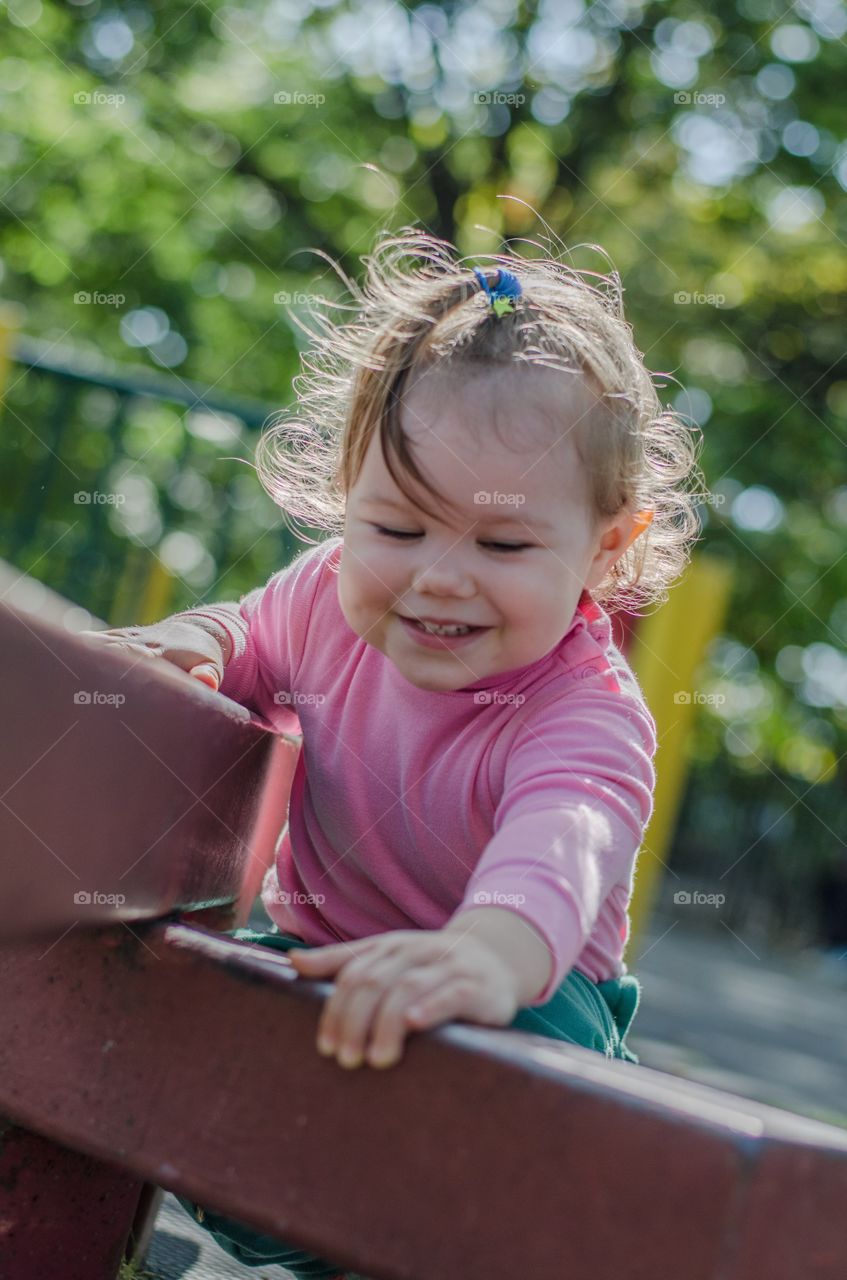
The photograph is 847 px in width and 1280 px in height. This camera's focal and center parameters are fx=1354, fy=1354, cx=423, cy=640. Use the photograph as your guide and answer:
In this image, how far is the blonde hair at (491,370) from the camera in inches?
59.9

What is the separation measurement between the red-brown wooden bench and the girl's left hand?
2 cm

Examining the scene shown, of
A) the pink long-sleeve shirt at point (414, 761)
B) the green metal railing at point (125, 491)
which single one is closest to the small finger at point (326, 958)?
the pink long-sleeve shirt at point (414, 761)

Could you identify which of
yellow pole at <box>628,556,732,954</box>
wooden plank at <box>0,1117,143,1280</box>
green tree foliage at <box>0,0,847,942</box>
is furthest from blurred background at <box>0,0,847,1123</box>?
wooden plank at <box>0,1117,143,1280</box>

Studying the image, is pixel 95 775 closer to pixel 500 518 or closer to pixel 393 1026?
pixel 393 1026

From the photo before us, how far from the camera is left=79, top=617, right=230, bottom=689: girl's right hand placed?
5.14 ft

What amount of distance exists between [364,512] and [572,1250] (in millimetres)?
854

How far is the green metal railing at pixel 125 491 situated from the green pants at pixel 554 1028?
127 inches

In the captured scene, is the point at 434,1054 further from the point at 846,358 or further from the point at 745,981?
the point at 846,358

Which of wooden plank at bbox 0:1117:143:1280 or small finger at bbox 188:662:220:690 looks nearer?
wooden plank at bbox 0:1117:143:1280

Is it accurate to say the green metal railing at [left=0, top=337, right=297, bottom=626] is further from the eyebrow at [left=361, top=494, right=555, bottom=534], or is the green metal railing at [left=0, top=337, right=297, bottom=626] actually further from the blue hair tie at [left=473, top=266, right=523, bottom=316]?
the eyebrow at [left=361, top=494, right=555, bottom=534]

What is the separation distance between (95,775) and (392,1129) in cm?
33

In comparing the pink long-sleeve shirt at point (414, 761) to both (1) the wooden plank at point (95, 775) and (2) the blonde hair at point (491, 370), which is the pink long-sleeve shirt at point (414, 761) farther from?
(1) the wooden plank at point (95, 775)

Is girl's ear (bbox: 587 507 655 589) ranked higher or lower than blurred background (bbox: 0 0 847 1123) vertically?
higher

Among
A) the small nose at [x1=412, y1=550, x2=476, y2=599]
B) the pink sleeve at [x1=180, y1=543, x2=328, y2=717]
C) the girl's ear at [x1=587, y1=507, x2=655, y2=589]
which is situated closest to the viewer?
the small nose at [x1=412, y1=550, x2=476, y2=599]
